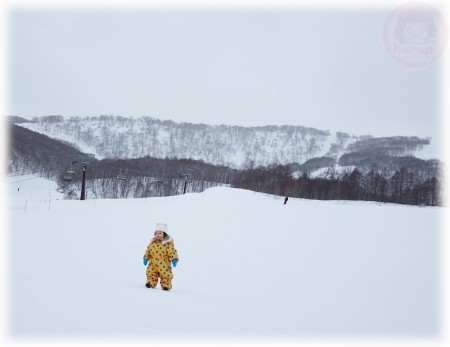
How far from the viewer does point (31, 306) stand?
318 cm

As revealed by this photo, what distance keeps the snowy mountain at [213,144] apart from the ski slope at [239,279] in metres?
124

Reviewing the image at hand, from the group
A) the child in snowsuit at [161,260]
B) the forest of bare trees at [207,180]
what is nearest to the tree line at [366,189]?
the forest of bare trees at [207,180]

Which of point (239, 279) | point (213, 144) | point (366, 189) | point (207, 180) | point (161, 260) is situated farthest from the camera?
point (213, 144)

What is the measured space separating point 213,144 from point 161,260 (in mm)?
166628

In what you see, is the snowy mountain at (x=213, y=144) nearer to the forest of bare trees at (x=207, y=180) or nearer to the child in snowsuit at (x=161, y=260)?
the forest of bare trees at (x=207, y=180)

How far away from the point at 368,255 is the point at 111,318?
10.1 m

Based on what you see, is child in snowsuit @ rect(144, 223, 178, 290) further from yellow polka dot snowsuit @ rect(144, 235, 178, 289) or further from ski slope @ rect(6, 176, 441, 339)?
ski slope @ rect(6, 176, 441, 339)

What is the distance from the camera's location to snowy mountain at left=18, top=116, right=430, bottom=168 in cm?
15083

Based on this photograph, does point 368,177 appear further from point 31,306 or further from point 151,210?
point 31,306

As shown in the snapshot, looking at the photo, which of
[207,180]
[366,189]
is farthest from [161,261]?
[207,180]

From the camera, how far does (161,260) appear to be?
18.1ft

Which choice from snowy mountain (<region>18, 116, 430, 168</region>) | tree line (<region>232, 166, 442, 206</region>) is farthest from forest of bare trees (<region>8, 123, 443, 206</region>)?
snowy mountain (<region>18, 116, 430, 168</region>)


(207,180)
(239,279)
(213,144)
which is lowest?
(239,279)

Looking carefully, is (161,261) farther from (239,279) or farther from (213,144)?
(213,144)
